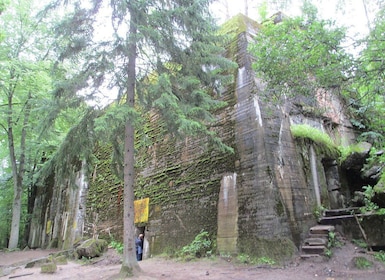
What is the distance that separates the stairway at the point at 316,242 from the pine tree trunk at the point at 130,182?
3949 mm

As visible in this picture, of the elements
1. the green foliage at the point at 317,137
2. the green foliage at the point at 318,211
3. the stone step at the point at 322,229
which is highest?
the green foliage at the point at 317,137

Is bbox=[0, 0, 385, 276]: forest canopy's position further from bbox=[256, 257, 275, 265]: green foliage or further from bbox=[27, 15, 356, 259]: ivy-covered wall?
bbox=[256, 257, 275, 265]: green foliage

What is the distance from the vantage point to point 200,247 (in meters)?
9.27

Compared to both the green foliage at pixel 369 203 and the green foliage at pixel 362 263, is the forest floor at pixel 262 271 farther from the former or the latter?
the green foliage at pixel 369 203

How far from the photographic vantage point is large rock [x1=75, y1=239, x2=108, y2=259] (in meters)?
11.9

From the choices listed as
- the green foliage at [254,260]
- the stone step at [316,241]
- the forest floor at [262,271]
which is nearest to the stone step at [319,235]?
the stone step at [316,241]

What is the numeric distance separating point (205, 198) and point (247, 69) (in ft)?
13.4

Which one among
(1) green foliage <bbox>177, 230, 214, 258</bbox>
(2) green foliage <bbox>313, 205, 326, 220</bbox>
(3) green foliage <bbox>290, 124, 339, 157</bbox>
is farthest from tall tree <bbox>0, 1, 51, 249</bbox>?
(2) green foliage <bbox>313, 205, 326, 220</bbox>

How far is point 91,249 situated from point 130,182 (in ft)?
19.2

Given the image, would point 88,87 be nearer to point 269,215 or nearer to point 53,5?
point 53,5

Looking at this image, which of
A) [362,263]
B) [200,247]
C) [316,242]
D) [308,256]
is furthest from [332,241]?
[200,247]

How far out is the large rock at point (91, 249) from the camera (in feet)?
39.1

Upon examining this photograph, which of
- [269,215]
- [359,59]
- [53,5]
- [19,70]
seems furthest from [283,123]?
[19,70]

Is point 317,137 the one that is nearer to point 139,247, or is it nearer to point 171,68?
point 171,68
